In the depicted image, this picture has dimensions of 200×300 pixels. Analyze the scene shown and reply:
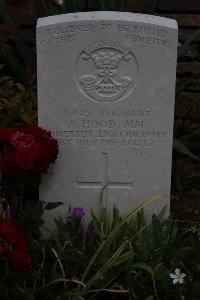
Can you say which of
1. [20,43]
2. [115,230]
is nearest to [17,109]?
[20,43]

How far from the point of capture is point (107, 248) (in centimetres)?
244

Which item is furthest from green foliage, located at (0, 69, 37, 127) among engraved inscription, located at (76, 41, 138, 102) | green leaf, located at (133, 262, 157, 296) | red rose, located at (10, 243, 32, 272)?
red rose, located at (10, 243, 32, 272)

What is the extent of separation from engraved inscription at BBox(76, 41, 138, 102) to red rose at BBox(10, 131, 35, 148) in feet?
1.12

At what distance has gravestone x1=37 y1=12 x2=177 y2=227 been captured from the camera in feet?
7.97

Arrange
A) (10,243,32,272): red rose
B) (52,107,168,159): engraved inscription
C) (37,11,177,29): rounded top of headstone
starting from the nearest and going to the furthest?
(10,243,32,272): red rose, (37,11,177,29): rounded top of headstone, (52,107,168,159): engraved inscription

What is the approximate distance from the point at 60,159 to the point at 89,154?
15 cm

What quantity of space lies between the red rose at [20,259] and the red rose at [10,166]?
1.53 ft

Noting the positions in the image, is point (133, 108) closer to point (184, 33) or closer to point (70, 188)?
point (70, 188)

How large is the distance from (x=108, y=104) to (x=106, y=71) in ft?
0.53

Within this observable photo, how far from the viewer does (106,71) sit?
2.48m

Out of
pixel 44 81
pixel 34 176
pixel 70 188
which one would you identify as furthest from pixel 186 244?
pixel 44 81

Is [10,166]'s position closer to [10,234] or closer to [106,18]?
[10,234]

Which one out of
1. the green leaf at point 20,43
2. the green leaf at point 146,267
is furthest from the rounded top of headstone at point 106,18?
the green leaf at point 20,43

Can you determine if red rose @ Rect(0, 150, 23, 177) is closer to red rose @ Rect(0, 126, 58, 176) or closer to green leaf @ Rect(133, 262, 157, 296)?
red rose @ Rect(0, 126, 58, 176)
